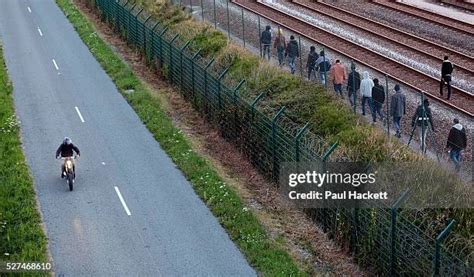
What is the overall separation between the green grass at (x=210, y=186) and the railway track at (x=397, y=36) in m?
11.5

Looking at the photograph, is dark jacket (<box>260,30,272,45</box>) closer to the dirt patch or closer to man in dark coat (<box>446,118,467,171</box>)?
the dirt patch

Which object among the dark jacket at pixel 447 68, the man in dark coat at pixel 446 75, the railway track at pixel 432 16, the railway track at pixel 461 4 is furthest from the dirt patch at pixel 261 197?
the railway track at pixel 461 4

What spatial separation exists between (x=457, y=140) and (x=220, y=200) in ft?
19.3

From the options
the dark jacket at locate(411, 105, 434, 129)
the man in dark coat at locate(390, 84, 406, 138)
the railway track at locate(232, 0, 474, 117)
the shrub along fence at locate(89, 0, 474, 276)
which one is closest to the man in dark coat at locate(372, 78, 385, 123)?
the man in dark coat at locate(390, 84, 406, 138)

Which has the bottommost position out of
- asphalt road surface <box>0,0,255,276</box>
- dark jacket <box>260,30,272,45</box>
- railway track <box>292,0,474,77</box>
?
railway track <box>292,0,474,77</box>

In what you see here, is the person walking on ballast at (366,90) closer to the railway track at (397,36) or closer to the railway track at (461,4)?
the railway track at (397,36)

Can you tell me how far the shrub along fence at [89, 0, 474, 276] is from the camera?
14117mm

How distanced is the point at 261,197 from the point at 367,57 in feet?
48.2

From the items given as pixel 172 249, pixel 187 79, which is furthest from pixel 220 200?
pixel 187 79

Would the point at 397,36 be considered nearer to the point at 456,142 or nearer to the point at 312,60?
the point at 312,60

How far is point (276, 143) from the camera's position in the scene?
19.8 metres

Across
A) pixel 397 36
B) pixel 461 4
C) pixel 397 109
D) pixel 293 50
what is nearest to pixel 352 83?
pixel 397 109

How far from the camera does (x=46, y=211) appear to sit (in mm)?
19141

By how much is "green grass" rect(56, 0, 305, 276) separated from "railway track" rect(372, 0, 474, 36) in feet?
51.4
